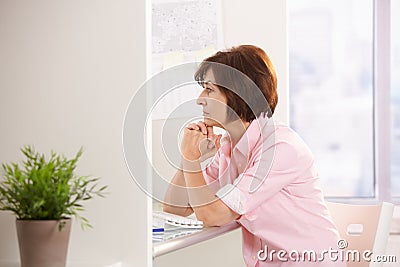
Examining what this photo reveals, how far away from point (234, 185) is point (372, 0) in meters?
1.59

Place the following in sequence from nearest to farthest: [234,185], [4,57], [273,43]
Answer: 1. [4,57]
2. [234,185]
3. [273,43]

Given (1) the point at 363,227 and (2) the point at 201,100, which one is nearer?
(2) the point at 201,100

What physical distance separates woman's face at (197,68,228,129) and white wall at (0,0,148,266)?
2.25ft

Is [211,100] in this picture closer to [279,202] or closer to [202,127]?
[202,127]

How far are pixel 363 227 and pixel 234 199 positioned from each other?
1.66ft

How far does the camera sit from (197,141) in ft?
5.57

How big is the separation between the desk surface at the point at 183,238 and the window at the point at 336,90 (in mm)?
1353

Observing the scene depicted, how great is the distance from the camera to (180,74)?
184cm

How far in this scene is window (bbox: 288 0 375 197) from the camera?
9.80ft

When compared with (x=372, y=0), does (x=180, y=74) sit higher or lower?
lower

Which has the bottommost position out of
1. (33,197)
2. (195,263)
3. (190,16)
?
(195,263)

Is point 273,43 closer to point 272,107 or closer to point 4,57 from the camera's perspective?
point 272,107

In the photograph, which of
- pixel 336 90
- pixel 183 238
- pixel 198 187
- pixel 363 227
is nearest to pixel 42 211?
pixel 183 238

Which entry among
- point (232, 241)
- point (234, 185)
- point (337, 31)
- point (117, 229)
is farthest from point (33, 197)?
point (337, 31)
